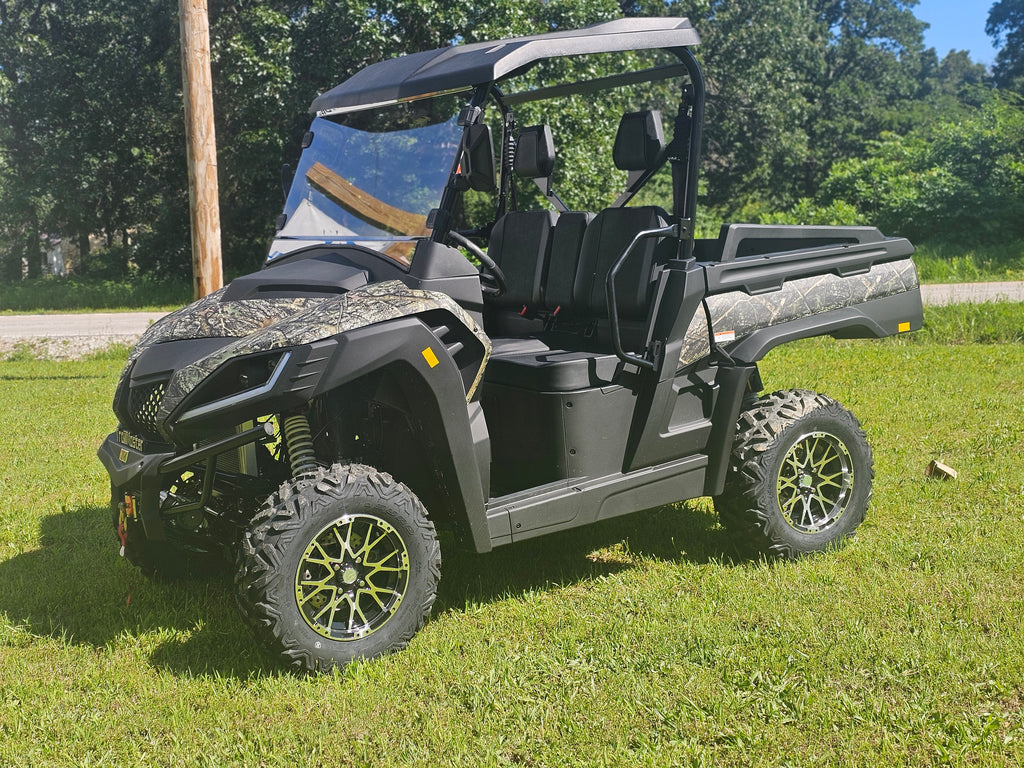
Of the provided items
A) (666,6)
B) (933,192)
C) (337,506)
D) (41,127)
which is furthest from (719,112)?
(337,506)

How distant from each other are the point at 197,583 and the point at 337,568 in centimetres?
121

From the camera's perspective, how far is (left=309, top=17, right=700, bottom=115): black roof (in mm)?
3795

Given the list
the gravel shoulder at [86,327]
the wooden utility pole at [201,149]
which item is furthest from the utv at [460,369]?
the gravel shoulder at [86,327]

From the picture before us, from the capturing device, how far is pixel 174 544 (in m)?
4.22

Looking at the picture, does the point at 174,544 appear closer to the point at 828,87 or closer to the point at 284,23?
the point at 284,23

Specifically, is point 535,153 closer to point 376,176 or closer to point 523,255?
point 523,255

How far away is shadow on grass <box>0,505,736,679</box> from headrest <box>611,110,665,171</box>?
1788 mm

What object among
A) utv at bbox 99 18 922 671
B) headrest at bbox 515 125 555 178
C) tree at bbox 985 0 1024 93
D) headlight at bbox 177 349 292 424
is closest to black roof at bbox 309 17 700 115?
utv at bbox 99 18 922 671

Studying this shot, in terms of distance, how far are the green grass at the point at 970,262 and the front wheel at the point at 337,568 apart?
1466 centimetres

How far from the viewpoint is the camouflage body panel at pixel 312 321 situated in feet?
A: 11.1

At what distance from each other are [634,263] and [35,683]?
9.31 ft

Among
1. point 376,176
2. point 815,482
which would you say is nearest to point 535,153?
point 376,176

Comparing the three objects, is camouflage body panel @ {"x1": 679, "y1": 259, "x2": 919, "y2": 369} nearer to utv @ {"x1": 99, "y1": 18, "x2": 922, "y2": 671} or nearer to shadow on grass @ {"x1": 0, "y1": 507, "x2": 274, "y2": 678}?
utv @ {"x1": 99, "y1": 18, "x2": 922, "y2": 671}

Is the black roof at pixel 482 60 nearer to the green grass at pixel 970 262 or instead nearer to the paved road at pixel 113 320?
the paved road at pixel 113 320
